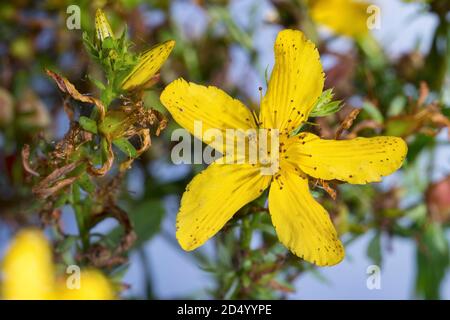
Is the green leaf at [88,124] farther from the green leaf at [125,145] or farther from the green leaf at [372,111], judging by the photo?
the green leaf at [372,111]

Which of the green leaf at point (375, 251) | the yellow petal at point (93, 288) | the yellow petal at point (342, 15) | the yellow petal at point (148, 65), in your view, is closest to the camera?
the yellow petal at point (148, 65)

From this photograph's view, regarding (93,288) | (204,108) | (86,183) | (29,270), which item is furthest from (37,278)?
(204,108)

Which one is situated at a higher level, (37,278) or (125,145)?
(125,145)

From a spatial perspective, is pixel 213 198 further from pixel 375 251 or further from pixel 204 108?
pixel 375 251

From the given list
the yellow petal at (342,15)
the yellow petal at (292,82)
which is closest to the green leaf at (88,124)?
the yellow petal at (292,82)

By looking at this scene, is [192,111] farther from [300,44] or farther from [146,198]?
[146,198]

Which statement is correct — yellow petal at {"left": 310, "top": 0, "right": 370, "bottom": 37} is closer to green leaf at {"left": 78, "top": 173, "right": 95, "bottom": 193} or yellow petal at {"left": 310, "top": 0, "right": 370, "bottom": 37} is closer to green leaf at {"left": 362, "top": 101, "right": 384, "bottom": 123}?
green leaf at {"left": 362, "top": 101, "right": 384, "bottom": 123}
